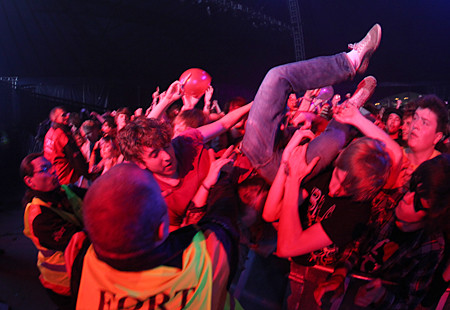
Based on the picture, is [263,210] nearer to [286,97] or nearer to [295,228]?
[295,228]

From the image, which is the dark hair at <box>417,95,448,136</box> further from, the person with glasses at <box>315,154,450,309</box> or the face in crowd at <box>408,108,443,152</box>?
the person with glasses at <box>315,154,450,309</box>

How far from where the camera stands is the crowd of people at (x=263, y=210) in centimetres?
82

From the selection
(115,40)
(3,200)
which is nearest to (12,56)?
(115,40)

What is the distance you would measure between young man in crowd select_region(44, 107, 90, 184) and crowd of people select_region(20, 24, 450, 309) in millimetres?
1440

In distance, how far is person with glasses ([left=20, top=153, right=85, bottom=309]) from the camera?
1.66 metres

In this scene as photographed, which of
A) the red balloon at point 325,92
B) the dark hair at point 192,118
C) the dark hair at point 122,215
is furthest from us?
the red balloon at point 325,92

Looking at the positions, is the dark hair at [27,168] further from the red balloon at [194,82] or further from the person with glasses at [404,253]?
the person with glasses at [404,253]

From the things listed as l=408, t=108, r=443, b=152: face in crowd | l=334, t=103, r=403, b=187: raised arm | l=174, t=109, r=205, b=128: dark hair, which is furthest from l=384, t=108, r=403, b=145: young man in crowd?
l=174, t=109, r=205, b=128: dark hair

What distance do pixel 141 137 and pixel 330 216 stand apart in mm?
1030

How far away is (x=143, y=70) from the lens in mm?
10391

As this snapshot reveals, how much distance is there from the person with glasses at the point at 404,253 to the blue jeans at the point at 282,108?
0.46m

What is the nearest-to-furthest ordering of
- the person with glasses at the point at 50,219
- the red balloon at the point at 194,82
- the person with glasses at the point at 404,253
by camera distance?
the person with glasses at the point at 404,253 → the person with glasses at the point at 50,219 → the red balloon at the point at 194,82

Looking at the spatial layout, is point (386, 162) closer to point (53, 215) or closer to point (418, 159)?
point (418, 159)

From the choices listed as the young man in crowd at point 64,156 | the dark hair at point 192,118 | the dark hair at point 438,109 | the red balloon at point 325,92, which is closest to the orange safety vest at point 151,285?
the dark hair at point 192,118
